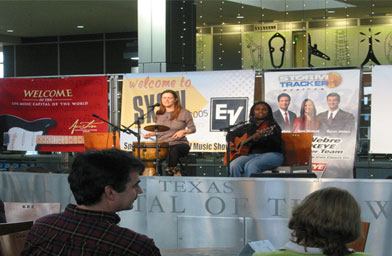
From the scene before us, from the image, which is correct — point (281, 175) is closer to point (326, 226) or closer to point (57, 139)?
point (326, 226)

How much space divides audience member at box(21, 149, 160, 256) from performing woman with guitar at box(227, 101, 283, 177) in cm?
571

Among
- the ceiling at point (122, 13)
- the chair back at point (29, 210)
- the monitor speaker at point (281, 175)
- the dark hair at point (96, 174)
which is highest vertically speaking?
the ceiling at point (122, 13)

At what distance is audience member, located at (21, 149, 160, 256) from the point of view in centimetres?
207

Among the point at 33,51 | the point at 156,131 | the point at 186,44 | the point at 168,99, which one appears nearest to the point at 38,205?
the point at 156,131

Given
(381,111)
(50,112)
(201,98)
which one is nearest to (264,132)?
(201,98)

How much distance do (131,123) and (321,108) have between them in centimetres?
286

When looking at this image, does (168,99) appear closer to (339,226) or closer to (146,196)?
(146,196)

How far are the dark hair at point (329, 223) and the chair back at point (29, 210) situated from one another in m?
2.55

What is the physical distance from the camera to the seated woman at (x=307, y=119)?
8773 millimetres

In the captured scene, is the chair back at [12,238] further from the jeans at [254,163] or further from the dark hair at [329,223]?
the jeans at [254,163]

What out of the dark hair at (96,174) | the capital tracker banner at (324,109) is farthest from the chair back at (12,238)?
Answer: the capital tracker banner at (324,109)

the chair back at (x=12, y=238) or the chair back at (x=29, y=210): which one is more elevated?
the chair back at (x=12, y=238)

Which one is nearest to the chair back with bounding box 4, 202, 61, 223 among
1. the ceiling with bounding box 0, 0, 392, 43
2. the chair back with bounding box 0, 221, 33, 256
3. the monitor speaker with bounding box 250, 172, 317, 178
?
the chair back with bounding box 0, 221, 33, 256

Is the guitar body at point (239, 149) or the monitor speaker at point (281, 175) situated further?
the guitar body at point (239, 149)
